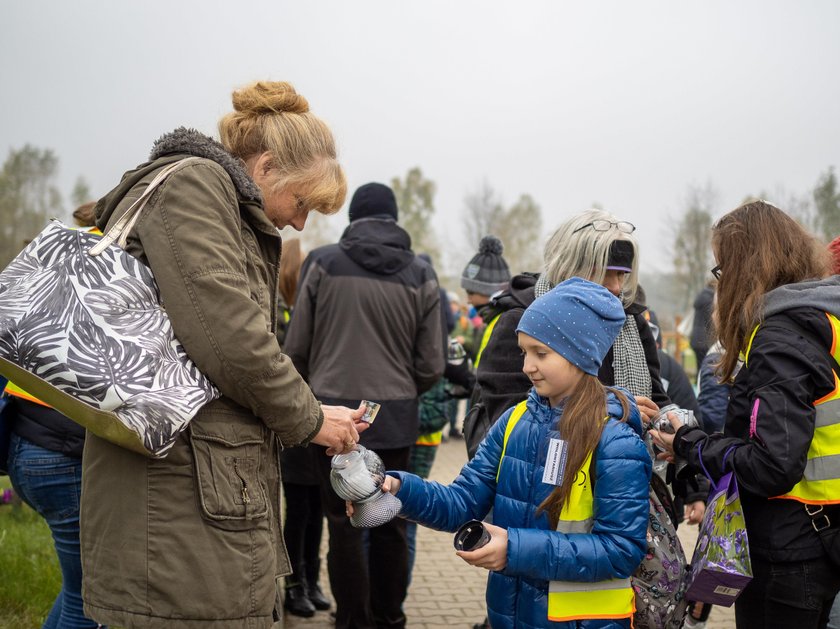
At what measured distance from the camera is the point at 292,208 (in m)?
2.60

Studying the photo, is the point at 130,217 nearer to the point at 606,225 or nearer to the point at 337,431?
the point at 337,431

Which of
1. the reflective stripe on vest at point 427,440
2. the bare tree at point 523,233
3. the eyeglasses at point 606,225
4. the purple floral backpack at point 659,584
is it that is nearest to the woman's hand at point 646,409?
the purple floral backpack at point 659,584

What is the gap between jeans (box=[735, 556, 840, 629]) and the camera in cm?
262

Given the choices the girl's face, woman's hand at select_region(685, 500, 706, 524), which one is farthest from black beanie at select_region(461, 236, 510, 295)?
the girl's face

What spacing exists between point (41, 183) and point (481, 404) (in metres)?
36.4

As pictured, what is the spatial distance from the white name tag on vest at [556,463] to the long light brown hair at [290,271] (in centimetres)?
338

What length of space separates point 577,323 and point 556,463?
0.44 m

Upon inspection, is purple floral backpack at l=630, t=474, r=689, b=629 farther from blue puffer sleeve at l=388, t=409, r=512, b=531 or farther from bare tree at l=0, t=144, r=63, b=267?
bare tree at l=0, t=144, r=63, b=267

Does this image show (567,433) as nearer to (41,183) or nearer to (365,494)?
(365,494)

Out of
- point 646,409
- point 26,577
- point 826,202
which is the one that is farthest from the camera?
point 826,202

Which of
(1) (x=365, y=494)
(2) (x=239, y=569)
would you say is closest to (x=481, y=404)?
(1) (x=365, y=494)

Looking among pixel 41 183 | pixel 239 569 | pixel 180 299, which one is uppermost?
pixel 180 299

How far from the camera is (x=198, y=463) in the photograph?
2131 millimetres

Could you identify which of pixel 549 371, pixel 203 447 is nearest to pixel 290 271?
pixel 549 371
